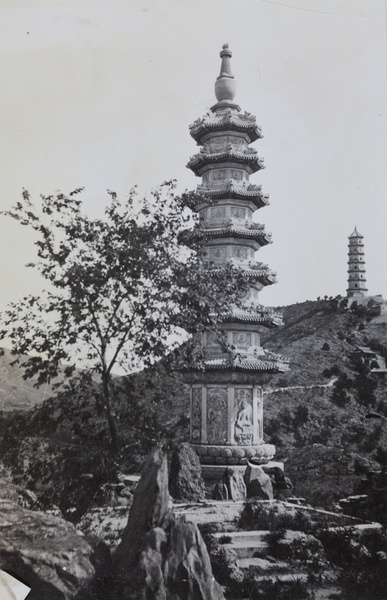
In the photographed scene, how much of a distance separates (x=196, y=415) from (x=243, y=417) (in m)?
1.42

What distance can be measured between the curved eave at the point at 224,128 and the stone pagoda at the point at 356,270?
109ft

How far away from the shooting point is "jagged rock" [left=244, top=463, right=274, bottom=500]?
1535 centimetres

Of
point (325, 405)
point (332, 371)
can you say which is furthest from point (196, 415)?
point (332, 371)

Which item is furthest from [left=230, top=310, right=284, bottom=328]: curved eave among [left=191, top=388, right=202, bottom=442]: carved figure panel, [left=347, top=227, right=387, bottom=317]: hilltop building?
[left=347, top=227, right=387, bottom=317]: hilltop building

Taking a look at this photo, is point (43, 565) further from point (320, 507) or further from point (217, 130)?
point (217, 130)

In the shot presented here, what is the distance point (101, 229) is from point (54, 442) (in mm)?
3401

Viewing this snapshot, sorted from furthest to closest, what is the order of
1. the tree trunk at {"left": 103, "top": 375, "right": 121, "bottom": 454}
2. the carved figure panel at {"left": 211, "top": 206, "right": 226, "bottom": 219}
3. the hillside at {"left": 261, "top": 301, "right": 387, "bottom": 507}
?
1. the hillside at {"left": 261, "top": 301, "right": 387, "bottom": 507}
2. the carved figure panel at {"left": 211, "top": 206, "right": 226, "bottom": 219}
3. the tree trunk at {"left": 103, "top": 375, "right": 121, "bottom": 454}

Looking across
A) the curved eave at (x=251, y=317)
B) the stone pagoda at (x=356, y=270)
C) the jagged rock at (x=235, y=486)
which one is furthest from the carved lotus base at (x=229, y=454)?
the stone pagoda at (x=356, y=270)

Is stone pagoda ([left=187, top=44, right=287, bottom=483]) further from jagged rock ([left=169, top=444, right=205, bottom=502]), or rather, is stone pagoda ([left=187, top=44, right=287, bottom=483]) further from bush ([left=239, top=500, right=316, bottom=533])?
bush ([left=239, top=500, right=316, bottom=533])

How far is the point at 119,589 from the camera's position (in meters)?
7.62

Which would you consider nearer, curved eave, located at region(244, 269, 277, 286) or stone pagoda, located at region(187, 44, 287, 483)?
stone pagoda, located at region(187, 44, 287, 483)

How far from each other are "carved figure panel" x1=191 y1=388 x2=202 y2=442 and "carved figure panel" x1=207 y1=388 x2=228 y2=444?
303 millimetres

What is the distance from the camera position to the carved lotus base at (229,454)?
17.7 meters

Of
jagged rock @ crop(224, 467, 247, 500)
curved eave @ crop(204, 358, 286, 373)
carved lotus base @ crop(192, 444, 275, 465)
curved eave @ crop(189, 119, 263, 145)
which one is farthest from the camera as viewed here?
curved eave @ crop(189, 119, 263, 145)
